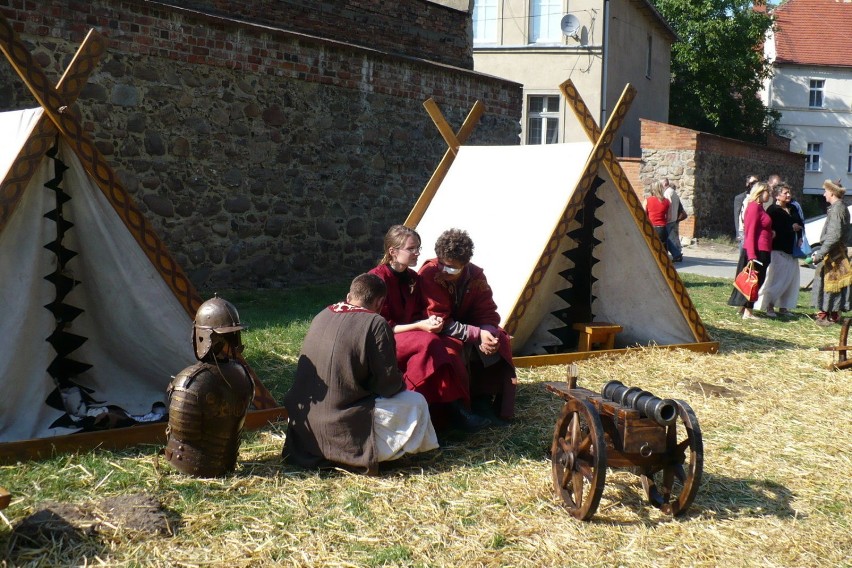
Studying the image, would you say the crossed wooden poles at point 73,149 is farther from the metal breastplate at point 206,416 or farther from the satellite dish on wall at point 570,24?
the satellite dish on wall at point 570,24

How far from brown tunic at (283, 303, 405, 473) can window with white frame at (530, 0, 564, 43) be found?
19.6 metres

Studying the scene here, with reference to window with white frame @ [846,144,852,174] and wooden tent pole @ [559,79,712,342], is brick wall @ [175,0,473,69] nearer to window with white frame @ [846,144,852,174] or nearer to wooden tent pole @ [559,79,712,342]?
wooden tent pole @ [559,79,712,342]

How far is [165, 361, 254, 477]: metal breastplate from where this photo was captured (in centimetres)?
393

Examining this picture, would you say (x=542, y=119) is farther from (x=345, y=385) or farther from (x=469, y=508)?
(x=469, y=508)

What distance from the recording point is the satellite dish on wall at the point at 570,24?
21750 mm

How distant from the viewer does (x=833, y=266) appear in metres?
9.27

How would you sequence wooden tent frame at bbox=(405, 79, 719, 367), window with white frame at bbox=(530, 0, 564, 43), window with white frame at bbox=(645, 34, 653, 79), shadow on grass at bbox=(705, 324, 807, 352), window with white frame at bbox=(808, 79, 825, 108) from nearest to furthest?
1. wooden tent frame at bbox=(405, 79, 719, 367)
2. shadow on grass at bbox=(705, 324, 807, 352)
3. window with white frame at bbox=(530, 0, 564, 43)
4. window with white frame at bbox=(645, 34, 653, 79)
5. window with white frame at bbox=(808, 79, 825, 108)

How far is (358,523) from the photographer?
3.68 m

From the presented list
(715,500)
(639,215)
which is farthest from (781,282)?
(715,500)

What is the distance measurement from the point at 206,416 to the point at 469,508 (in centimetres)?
123

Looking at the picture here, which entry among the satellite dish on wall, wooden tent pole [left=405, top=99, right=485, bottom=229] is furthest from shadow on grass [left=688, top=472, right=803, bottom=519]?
the satellite dish on wall

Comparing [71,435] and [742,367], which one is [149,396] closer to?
[71,435]

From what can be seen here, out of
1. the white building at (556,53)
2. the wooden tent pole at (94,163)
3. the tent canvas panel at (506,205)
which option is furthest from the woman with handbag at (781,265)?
the white building at (556,53)

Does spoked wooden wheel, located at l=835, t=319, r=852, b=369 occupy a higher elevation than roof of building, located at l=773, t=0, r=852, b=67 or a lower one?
lower
